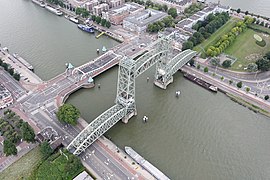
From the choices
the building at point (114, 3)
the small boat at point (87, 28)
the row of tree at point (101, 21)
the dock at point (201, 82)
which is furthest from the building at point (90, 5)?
the dock at point (201, 82)

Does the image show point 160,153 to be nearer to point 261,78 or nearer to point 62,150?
point 62,150

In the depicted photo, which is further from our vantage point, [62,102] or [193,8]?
[193,8]

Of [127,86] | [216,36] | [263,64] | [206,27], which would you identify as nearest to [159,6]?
[206,27]

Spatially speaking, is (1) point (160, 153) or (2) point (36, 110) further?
(2) point (36, 110)

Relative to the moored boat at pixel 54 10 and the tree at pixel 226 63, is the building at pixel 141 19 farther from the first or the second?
the tree at pixel 226 63

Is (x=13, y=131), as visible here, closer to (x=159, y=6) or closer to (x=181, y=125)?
(x=181, y=125)

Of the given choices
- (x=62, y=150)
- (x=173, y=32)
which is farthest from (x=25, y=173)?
(x=173, y=32)

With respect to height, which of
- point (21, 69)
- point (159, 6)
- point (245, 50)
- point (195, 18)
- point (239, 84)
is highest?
point (195, 18)
